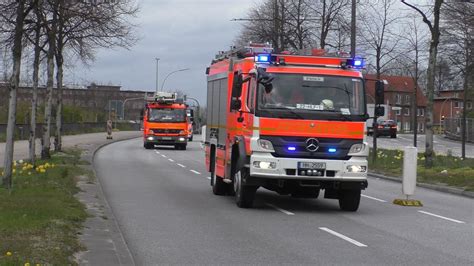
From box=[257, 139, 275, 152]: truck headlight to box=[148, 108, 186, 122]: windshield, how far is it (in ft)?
96.2

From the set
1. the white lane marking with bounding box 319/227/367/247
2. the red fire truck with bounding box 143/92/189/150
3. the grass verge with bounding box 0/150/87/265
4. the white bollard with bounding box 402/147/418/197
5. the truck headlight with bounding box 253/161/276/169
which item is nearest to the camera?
the grass verge with bounding box 0/150/87/265

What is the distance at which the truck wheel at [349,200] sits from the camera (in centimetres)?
1373

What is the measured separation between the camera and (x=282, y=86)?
12992 mm

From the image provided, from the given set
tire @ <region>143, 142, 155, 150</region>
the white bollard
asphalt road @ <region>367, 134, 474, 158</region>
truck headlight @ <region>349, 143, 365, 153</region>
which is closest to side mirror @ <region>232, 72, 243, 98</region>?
truck headlight @ <region>349, 143, 365, 153</region>

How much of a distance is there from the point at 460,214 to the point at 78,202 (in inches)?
303

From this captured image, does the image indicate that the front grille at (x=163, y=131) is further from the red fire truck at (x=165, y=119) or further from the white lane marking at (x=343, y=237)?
the white lane marking at (x=343, y=237)

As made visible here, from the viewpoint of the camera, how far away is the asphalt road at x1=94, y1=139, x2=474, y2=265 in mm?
8773

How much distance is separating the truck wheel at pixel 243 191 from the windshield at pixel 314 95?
1503mm

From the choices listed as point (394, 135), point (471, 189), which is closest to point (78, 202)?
point (471, 189)

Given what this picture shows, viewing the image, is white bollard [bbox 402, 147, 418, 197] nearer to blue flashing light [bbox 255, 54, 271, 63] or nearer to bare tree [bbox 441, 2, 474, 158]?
blue flashing light [bbox 255, 54, 271, 63]

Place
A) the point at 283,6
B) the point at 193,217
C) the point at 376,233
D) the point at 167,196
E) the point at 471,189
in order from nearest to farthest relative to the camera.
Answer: the point at 376,233, the point at 193,217, the point at 167,196, the point at 471,189, the point at 283,6

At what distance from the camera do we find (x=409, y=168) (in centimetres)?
1523

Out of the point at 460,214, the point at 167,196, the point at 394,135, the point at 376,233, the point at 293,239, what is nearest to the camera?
the point at 293,239

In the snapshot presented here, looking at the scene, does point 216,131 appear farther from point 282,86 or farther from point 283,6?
point 283,6
